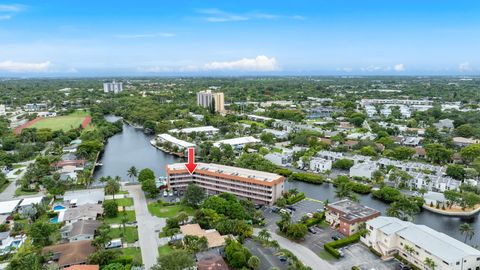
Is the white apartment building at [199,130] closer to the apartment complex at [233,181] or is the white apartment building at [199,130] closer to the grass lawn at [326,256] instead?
the apartment complex at [233,181]

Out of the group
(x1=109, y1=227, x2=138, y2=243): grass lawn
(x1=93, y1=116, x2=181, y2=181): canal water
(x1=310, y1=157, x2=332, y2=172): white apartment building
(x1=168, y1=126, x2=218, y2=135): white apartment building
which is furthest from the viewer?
(x1=168, y1=126, x2=218, y2=135): white apartment building

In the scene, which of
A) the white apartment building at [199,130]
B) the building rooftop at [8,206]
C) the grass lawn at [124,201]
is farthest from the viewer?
the white apartment building at [199,130]

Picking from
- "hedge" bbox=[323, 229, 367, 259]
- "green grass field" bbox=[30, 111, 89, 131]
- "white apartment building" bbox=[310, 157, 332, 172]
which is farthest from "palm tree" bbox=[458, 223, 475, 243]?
"green grass field" bbox=[30, 111, 89, 131]

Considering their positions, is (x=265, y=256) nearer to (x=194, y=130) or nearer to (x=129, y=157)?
(x=129, y=157)

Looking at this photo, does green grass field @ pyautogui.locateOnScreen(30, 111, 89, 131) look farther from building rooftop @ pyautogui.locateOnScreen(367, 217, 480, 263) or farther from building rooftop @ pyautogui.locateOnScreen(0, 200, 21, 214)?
building rooftop @ pyautogui.locateOnScreen(367, 217, 480, 263)

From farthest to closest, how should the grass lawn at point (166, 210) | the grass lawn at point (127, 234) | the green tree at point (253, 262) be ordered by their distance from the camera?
1. the grass lawn at point (166, 210)
2. the grass lawn at point (127, 234)
3. the green tree at point (253, 262)

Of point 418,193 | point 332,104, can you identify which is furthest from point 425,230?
point 332,104

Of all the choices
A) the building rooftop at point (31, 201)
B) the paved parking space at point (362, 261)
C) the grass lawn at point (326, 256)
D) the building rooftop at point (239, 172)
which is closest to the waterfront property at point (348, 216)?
the paved parking space at point (362, 261)
